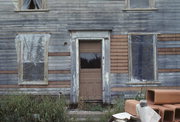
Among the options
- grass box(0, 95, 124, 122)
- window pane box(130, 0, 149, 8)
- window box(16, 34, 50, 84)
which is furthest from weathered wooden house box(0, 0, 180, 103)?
grass box(0, 95, 124, 122)

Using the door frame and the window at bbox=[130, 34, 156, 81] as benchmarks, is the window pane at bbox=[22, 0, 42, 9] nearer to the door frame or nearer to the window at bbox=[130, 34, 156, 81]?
the door frame

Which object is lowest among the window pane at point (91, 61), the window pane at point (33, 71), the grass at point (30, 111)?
the grass at point (30, 111)

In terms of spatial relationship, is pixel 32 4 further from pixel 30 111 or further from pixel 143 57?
pixel 30 111

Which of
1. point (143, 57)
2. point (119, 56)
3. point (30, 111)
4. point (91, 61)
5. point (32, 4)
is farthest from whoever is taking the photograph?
point (32, 4)

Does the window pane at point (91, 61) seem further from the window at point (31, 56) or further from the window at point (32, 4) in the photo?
the window at point (32, 4)

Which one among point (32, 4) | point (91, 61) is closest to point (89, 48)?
point (91, 61)

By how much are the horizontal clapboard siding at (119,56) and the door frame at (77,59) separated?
0.19m

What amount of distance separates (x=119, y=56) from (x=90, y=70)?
1.22 m

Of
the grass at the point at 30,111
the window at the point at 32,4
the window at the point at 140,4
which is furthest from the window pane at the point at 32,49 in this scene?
the grass at the point at 30,111

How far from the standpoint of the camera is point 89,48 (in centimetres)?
1268

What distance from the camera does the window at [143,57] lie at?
12547mm

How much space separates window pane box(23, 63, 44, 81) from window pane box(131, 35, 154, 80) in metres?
3.59

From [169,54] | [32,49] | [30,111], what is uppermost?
[32,49]

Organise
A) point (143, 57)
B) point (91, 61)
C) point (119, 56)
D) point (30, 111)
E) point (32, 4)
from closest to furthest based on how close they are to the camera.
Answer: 1. point (30, 111)
2. point (119, 56)
3. point (143, 57)
4. point (91, 61)
5. point (32, 4)
